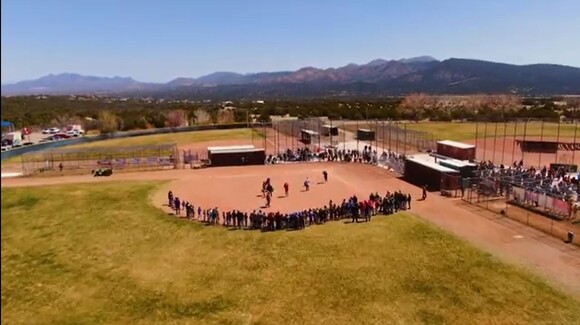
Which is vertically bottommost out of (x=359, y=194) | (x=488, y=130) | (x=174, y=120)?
(x=359, y=194)

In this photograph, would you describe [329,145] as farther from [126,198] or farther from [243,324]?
[243,324]

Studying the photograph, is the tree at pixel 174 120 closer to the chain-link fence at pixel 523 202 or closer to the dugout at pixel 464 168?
the dugout at pixel 464 168

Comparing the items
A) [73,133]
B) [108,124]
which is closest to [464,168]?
[73,133]

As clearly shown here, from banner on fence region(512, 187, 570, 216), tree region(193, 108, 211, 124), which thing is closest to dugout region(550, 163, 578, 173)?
banner on fence region(512, 187, 570, 216)

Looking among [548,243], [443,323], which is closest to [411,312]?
[443,323]

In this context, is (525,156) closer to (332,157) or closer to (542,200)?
(332,157)

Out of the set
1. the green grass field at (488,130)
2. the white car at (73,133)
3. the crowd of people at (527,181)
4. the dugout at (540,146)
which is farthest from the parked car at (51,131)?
the dugout at (540,146)
